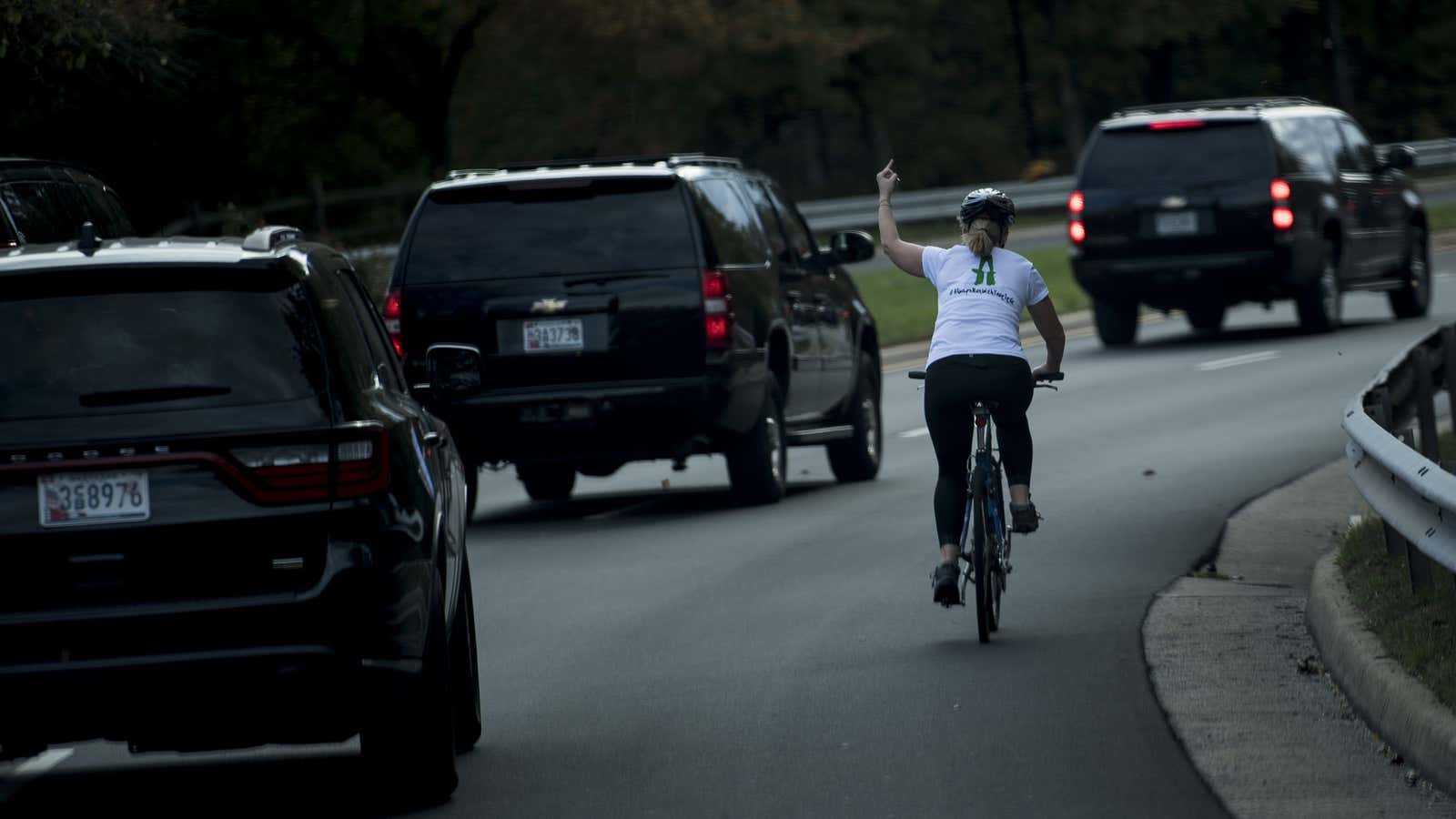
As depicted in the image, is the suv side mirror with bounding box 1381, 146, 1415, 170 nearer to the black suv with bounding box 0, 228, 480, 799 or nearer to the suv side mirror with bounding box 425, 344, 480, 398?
the suv side mirror with bounding box 425, 344, 480, 398

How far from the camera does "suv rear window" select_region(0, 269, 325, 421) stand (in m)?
6.75

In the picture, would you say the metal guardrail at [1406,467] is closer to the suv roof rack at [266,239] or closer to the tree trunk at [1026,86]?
the suv roof rack at [266,239]

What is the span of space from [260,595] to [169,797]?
152cm

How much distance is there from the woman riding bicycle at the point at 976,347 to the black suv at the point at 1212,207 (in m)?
14.7

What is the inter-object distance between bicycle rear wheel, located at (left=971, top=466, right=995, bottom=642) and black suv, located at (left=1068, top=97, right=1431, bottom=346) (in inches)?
591

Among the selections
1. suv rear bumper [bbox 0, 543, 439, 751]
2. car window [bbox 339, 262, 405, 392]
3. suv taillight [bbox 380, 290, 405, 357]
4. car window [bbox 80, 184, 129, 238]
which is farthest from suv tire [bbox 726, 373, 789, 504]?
suv rear bumper [bbox 0, 543, 439, 751]

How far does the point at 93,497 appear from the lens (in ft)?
21.8

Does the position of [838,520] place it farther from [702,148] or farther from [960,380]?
[702,148]

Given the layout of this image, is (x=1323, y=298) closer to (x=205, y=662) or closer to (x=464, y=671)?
(x=464, y=671)

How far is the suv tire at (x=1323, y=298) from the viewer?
84.2 ft

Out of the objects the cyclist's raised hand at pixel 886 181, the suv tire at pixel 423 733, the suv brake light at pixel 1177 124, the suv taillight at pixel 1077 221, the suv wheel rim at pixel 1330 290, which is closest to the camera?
the suv tire at pixel 423 733

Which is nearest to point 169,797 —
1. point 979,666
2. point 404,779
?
point 404,779

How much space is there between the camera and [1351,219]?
2602 cm

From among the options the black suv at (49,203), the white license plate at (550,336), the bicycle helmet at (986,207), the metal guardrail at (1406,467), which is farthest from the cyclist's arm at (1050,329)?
the white license plate at (550,336)
